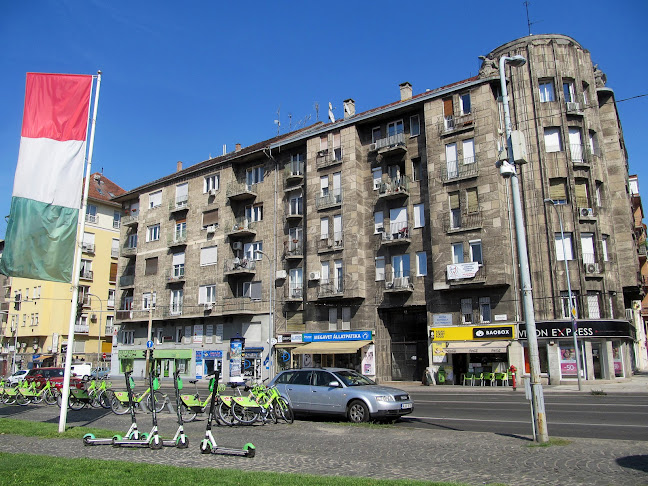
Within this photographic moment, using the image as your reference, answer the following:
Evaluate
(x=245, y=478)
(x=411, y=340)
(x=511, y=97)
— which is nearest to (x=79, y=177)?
(x=245, y=478)

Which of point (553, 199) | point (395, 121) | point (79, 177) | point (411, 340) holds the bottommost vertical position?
point (411, 340)

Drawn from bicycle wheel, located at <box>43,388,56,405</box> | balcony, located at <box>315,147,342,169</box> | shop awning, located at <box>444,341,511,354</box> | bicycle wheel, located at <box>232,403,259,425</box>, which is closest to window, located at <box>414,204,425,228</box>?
balcony, located at <box>315,147,342,169</box>

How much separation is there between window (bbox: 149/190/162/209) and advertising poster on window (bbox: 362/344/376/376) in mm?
27206

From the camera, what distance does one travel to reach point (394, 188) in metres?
38.7

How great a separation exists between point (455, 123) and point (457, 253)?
886 centimetres

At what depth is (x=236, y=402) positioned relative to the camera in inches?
566

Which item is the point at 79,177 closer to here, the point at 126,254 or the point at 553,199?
the point at 553,199

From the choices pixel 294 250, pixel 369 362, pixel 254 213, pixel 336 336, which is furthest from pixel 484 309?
pixel 254 213

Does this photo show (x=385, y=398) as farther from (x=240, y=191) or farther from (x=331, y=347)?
(x=240, y=191)

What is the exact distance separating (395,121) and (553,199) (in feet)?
41.7

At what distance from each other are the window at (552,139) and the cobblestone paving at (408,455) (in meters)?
28.2

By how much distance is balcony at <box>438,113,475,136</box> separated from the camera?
118 ft

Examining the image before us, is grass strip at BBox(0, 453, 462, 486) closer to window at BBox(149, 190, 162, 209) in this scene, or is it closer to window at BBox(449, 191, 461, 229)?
window at BBox(449, 191, 461, 229)

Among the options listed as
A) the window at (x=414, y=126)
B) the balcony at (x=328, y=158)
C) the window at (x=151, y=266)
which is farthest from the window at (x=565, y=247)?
the window at (x=151, y=266)
